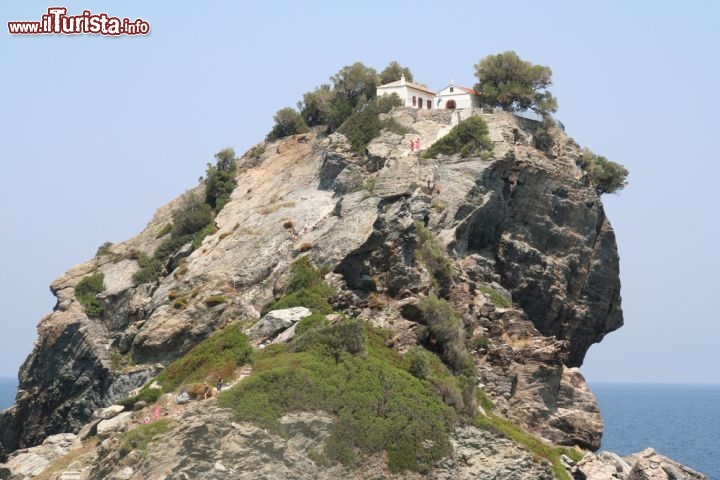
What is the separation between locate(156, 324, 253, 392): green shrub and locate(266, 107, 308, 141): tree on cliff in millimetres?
26301

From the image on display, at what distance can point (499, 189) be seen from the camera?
66.8 meters

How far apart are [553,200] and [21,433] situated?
3349cm

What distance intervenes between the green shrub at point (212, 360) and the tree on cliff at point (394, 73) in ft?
101

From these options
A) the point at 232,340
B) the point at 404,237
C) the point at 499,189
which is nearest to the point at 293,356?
the point at 232,340

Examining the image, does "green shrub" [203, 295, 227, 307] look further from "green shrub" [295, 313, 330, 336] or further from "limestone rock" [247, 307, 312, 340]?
"green shrub" [295, 313, 330, 336]

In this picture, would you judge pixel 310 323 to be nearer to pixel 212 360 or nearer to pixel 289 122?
pixel 212 360

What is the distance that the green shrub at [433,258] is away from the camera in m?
59.4

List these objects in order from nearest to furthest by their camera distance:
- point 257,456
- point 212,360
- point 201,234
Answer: point 257,456 < point 212,360 < point 201,234

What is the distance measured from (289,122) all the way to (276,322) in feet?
93.4

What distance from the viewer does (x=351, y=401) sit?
159ft

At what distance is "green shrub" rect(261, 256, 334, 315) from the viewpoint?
2208 inches

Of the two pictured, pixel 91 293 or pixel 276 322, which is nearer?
pixel 276 322

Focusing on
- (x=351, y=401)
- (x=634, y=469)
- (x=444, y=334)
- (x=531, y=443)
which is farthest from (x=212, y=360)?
(x=634, y=469)

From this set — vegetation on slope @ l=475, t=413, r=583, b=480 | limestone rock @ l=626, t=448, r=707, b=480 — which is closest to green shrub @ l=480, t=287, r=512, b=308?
vegetation on slope @ l=475, t=413, r=583, b=480
